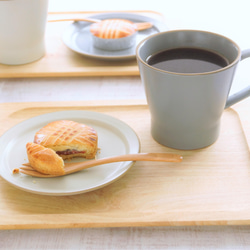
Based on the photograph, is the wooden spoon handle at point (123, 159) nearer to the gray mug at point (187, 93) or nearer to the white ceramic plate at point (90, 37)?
the gray mug at point (187, 93)

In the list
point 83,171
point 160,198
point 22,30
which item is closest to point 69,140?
point 83,171

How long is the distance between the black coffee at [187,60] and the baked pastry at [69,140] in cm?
17

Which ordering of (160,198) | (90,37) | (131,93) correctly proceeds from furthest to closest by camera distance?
(90,37) < (131,93) < (160,198)

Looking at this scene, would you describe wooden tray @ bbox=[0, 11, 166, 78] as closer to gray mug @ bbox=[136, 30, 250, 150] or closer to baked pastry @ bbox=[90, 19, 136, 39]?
baked pastry @ bbox=[90, 19, 136, 39]

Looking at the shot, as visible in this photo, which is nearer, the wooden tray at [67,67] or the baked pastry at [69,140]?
the baked pastry at [69,140]

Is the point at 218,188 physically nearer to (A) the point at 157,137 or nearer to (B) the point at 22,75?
(A) the point at 157,137

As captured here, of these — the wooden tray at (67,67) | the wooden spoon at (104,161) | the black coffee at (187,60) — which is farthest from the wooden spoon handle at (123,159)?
the wooden tray at (67,67)

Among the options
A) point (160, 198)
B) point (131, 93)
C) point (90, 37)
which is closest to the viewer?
point (160, 198)

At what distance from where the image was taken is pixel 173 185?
641 mm

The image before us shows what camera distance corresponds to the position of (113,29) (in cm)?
103

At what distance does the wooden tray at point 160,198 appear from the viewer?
579 millimetres

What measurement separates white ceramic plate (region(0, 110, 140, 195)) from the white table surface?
66mm

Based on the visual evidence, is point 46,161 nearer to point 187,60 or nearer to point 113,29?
point 187,60

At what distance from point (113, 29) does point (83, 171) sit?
50 centimetres
